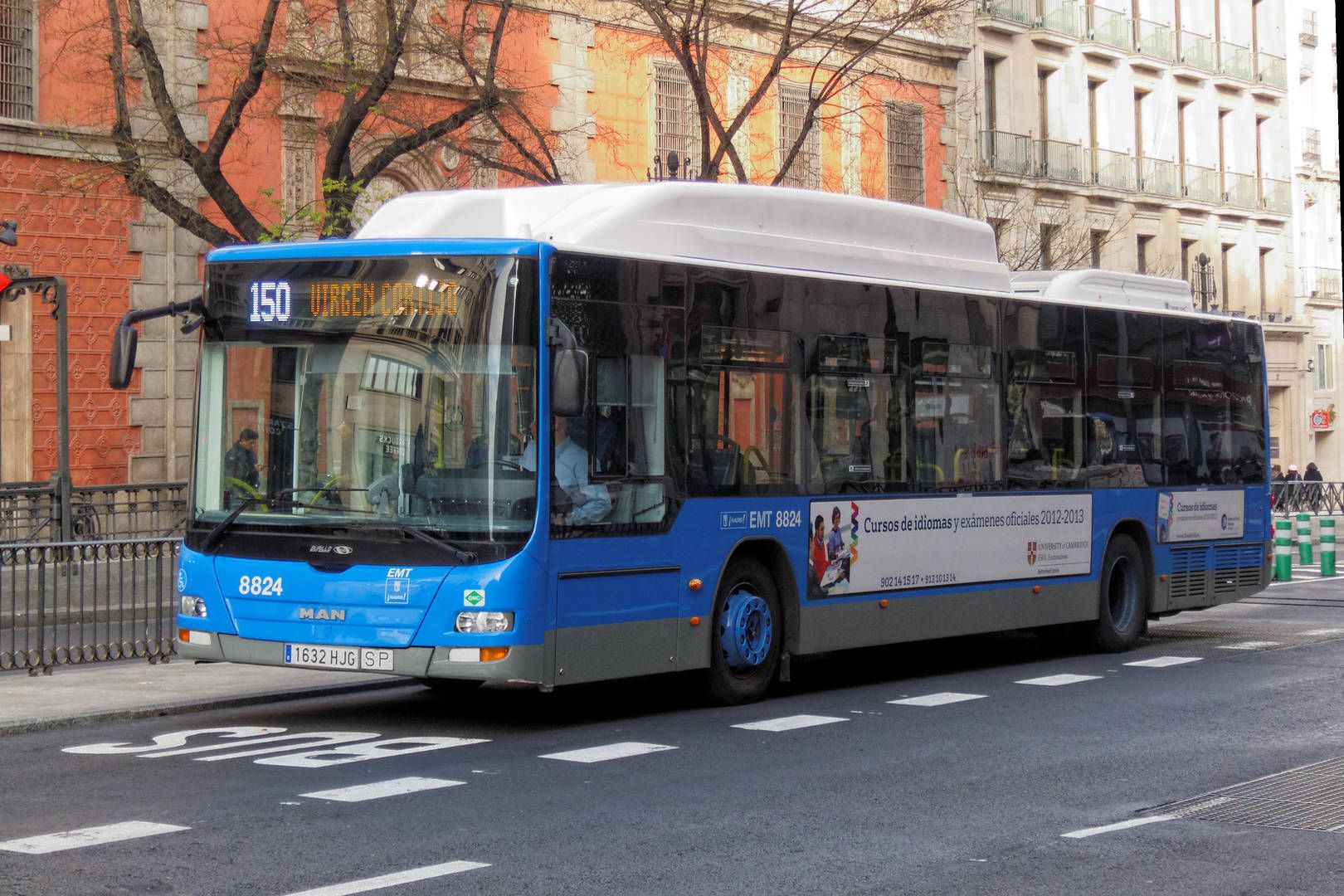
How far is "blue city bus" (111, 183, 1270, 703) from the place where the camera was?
10633 millimetres

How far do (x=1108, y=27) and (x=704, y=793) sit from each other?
42380 mm

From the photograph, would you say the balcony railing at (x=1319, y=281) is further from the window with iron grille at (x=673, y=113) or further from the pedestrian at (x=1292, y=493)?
the window with iron grille at (x=673, y=113)

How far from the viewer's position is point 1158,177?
49.7 meters

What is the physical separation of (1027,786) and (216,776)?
3948 mm

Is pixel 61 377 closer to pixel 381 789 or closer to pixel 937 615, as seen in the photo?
pixel 937 615

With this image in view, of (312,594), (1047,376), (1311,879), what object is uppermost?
(1047,376)

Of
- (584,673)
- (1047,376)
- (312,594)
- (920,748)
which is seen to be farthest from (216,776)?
(1047,376)

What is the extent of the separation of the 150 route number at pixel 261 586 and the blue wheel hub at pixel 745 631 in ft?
9.22

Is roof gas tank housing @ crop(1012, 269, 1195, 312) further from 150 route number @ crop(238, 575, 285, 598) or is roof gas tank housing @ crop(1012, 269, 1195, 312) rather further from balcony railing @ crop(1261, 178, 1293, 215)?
balcony railing @ crop(1261, 178, 1293, 215)

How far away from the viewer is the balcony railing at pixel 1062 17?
4603 cm

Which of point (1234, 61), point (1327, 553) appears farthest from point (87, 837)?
Answer: point (1234, 61)

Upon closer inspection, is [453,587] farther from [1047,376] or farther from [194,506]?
[1047,376]

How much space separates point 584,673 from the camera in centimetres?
1105

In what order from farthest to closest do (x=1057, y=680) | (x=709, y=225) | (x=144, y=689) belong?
(x=1057, y=680) < (x=144, y=689) < (x=709, y=225)
